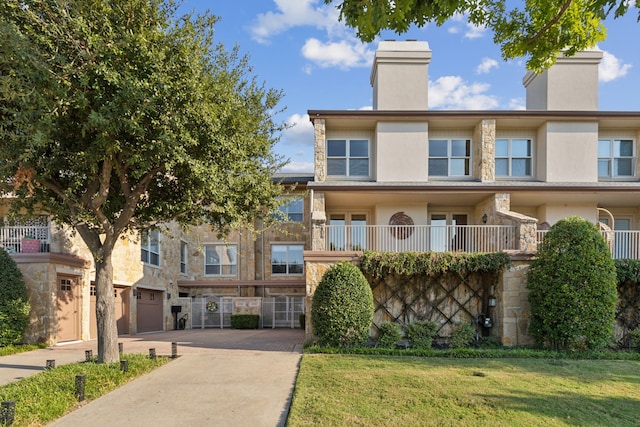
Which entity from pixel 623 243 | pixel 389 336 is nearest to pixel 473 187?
pixel 623 243

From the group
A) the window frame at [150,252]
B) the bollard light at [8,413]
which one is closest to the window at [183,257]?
the window frame at [150,252]

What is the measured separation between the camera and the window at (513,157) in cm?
1628

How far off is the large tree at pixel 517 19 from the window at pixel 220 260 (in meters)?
19.4

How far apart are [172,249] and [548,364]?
59.5 feet

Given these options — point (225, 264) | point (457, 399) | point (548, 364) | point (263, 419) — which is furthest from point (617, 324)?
point (225, 264)

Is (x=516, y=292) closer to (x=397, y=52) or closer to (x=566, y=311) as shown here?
(x=566, y=311)

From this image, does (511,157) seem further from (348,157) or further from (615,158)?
(348,157)

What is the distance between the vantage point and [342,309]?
1141 centimetres

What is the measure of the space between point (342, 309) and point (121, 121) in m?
7.13

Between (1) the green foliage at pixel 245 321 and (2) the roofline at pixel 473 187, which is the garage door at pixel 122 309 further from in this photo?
(2) the roofline at pixel 473 187

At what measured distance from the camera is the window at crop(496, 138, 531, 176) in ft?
53.4

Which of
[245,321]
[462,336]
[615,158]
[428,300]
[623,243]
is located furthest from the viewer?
[245,321]

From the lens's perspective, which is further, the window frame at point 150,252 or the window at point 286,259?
the window at point 286,259

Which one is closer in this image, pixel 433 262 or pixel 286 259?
pixel 433 262
